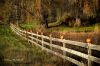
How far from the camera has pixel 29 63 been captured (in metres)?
11.8

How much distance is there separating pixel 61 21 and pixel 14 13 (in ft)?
15.7

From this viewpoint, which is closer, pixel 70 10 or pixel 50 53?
pixel 50 53

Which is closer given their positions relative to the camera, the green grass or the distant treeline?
the green grass

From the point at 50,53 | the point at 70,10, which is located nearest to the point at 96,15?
the point at 70,10

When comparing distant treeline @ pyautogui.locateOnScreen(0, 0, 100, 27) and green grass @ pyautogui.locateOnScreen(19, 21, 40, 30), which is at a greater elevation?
distant treeline @ pyautogui.locateOnScreen(0, 0, 100, 27)

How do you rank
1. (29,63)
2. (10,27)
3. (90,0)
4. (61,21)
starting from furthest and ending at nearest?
(10,27), (61,21), (90,0), (29,63)

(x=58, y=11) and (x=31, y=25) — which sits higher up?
(x=58, y=11)

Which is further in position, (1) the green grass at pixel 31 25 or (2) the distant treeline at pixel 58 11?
(2) the distant treeline at pixel 58 11

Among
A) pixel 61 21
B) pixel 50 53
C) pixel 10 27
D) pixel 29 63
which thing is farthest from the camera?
pixel 10 27

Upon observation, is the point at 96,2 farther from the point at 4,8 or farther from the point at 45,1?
the point at 4,8

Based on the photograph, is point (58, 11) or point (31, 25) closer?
point (31, 25)

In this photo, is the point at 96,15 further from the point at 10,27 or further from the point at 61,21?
the point at 10,27

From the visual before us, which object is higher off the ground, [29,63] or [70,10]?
[70,10]

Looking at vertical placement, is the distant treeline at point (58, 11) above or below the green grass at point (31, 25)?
above
